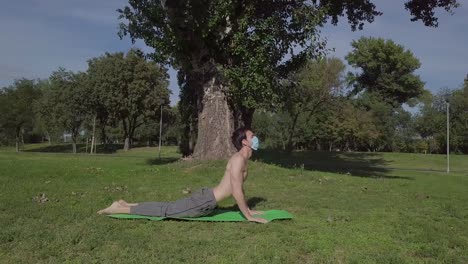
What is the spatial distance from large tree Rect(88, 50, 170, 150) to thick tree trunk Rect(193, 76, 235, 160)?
4586 cm

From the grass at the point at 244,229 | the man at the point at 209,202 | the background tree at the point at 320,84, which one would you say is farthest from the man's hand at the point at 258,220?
the background tree at the point at 320,84

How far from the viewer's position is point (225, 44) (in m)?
17.4

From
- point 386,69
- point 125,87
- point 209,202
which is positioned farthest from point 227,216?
point 386,69

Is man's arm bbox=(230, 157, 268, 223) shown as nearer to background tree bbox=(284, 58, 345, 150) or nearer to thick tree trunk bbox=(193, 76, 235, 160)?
thick tree trunk bbox=(193, 76, 235, 160)

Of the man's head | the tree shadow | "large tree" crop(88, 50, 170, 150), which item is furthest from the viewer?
"large tree" crop(88, 50, 170, 150)

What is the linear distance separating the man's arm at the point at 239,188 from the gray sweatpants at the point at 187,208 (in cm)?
35

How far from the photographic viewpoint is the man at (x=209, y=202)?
7.33m

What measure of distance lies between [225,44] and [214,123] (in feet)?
9.12

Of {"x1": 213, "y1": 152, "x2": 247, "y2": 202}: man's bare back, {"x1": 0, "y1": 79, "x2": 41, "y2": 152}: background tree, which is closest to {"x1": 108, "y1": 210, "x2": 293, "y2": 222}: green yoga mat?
{"x1": 213, "y1": 152, "x2": 247, "y2": 202}: man's bare back

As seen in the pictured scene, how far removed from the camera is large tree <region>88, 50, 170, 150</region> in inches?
2424

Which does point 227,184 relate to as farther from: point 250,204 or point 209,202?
point 250,204

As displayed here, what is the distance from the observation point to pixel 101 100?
201ft

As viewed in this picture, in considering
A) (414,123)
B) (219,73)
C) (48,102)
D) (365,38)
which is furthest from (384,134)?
(219,73)

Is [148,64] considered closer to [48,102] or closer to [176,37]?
[48,102]
